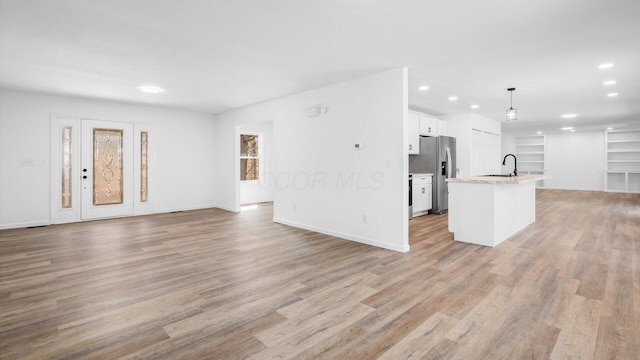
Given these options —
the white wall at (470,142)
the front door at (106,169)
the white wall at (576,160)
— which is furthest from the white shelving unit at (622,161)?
the front door at (106,169)

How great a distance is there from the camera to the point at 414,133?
6.66 m

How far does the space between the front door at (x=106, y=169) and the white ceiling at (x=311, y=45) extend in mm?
1081

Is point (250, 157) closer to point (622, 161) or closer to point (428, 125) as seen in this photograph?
point (428, 125)

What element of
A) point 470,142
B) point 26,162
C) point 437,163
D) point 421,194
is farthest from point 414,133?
point 26,162

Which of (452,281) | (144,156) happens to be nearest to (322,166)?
(452,281)

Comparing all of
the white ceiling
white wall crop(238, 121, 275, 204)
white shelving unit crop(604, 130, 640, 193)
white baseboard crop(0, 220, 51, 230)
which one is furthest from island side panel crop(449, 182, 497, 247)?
white shelving unit crop(604, 130, 640, 193)

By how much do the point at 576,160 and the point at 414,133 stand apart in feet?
33.9

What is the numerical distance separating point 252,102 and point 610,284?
6207 millimetres

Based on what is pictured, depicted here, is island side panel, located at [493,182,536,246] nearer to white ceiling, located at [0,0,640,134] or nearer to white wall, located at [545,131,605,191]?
white ceiling, located at [0,0,640,134]

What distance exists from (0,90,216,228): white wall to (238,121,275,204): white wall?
1.06 metres

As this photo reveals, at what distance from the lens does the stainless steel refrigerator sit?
22.9 ft

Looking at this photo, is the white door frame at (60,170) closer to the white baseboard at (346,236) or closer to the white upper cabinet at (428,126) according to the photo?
the white baseboard at (346,236)

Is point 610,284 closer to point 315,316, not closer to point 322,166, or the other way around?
point 315,316

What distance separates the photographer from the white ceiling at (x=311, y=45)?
8.78ft
